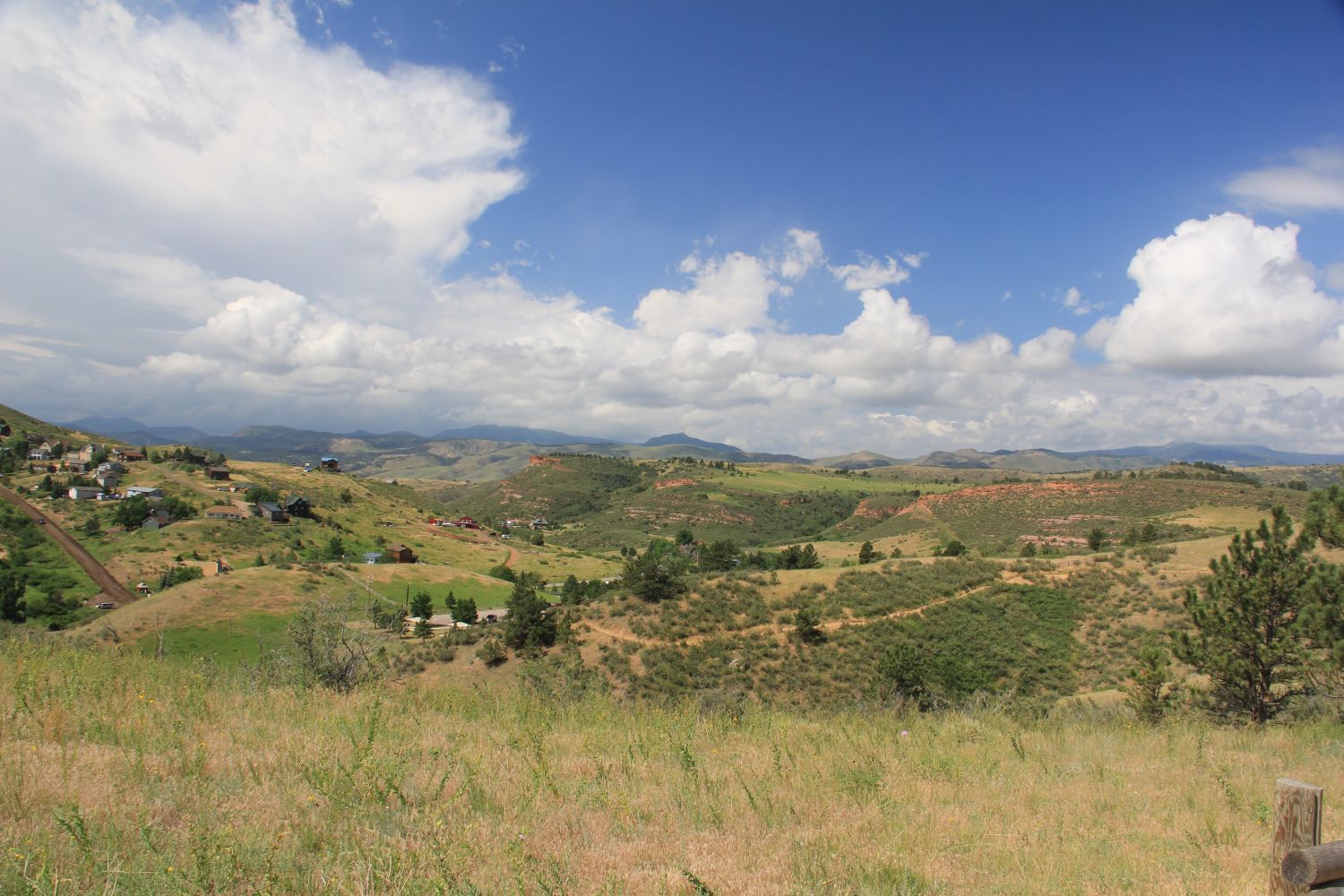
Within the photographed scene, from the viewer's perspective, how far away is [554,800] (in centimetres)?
512

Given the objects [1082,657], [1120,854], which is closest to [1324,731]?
[1120,854]

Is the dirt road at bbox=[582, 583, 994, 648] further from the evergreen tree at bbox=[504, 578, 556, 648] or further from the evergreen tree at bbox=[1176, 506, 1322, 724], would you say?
the evergreen tree at bbox=[1176, 506, 1322, 724]

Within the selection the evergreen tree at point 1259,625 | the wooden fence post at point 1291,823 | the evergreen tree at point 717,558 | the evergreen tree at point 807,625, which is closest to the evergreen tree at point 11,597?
the evergreen tree at point 717,558

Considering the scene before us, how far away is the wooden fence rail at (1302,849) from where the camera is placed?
2.88 meters

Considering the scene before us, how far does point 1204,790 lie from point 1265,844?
1702 mm

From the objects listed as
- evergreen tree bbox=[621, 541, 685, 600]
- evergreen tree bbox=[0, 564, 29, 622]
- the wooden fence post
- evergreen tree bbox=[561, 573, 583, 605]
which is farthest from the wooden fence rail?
evergreen tree bbox=[0, 564, 29, 622]

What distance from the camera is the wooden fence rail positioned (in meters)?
2.88

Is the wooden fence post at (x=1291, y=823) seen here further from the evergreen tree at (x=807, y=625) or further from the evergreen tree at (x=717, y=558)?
the evergreen tree at (x=717, y=558)

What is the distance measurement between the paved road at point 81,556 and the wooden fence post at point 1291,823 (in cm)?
8192

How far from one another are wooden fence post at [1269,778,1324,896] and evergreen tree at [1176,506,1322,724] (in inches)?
538

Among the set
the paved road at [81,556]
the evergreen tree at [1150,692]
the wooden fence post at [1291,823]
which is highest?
the wooden fence post at [1291,823]

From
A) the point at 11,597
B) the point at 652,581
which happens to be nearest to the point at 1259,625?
the point at 652,581

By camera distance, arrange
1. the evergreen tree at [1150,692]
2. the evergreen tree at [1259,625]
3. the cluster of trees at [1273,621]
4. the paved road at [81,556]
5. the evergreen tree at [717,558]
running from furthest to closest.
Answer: the paved road at [81,556], the evergreen tree at [717,558], the evergreen tree at [1150,692], the evergreen tree at [1259,625], the cluster of trees at [1273,621]

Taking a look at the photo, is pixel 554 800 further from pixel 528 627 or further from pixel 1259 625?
A: pixel 528 627
